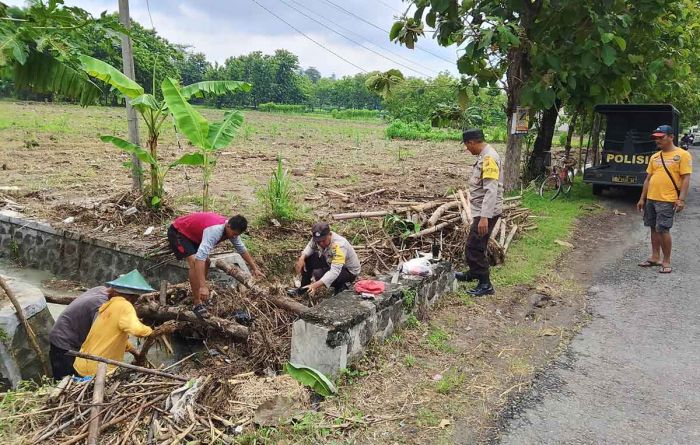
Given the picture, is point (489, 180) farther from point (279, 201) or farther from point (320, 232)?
point (279, 201)

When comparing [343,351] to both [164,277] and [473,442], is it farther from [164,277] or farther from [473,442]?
[164,277]

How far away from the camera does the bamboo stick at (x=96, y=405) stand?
3.18m

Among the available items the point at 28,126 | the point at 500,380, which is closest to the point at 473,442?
the point at 500,380

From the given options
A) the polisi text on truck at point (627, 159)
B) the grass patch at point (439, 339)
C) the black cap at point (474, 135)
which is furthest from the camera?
the polisi text on truck at point (627, 159)

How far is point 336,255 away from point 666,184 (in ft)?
15.2

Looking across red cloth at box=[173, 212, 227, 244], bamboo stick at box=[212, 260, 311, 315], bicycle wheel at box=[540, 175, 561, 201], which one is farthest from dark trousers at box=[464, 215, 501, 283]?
bicycle wheel at box=[540, 175, 561, 201]

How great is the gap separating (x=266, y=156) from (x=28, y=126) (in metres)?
11.3

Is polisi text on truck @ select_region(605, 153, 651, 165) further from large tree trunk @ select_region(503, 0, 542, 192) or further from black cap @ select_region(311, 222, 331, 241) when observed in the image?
black cap @ select_region(311, 222, 331, 241)

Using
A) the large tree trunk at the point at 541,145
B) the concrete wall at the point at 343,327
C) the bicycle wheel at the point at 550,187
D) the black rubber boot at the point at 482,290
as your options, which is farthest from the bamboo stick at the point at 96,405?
the large tree trunk at the point at 541,145

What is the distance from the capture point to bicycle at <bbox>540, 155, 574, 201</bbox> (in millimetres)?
13031

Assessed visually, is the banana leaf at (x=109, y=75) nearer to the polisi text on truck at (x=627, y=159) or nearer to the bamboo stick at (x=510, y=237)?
the bamboo stick at (x=510, y=237)

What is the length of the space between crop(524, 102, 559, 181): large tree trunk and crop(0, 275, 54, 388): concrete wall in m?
12.8

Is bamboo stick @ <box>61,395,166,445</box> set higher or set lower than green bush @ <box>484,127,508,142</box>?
lower

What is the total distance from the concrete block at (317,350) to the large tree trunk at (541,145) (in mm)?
12183
